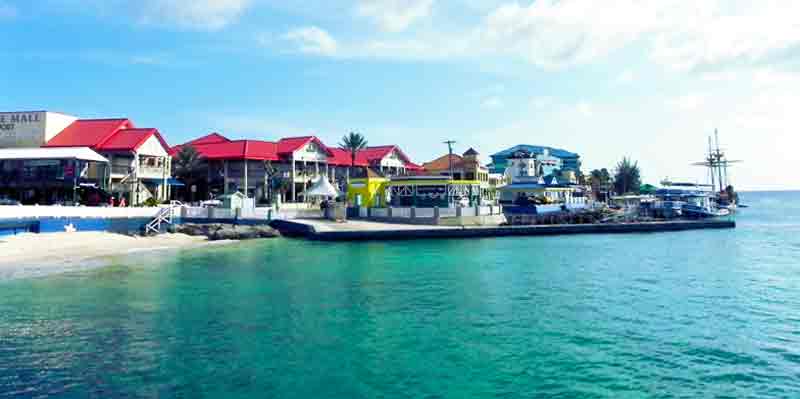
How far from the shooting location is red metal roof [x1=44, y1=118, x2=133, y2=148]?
56.1m

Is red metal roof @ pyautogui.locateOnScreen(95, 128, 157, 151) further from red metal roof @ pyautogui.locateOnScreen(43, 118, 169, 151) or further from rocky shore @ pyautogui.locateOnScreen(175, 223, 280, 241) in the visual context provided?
rocky shore @ pyautogui.locateOnScreen(175, 223, 280, 241)

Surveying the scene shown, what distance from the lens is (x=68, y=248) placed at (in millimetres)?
35250

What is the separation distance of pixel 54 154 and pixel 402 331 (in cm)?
4888

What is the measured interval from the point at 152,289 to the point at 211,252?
14455 millimetres

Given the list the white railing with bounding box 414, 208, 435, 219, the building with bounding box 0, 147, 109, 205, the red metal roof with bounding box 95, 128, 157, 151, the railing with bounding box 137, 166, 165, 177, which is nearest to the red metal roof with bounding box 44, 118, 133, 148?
the red metal roof with bounding box 95, 128, 157, 151

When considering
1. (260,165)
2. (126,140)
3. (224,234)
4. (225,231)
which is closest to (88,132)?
(126,140)

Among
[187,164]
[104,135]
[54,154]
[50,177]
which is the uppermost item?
[104,135]

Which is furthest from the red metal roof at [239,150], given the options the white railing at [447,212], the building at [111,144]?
the white railing at [447,212]

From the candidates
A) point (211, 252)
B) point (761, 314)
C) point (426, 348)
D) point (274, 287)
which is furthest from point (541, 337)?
point (211, 252)

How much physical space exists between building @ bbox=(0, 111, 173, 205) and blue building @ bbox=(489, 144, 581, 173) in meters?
61.7

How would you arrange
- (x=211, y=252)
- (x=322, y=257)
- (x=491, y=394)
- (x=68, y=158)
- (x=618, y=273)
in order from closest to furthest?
(x=491, y=394)
(x=618, y=273)
(x=322, y=257)
(x=211, y=252)
(x=68, y=158)

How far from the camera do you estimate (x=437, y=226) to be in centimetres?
5141

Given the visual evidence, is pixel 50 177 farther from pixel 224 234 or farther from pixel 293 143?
pixel 293 143

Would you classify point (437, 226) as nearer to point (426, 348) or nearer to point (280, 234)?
point (280, 234)
